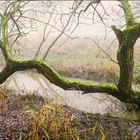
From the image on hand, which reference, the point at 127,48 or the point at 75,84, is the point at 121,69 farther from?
the point at 75,84

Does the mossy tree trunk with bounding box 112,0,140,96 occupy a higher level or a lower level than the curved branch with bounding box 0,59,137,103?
higher

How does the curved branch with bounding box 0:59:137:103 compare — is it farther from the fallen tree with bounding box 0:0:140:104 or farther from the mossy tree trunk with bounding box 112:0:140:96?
the mossy tree trunk with bounding box 112:0:140:96

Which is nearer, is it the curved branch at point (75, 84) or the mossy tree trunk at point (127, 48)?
the mossy tree trunk at point (127, 48)

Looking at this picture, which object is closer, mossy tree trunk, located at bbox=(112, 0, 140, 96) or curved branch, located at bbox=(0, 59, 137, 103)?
mossy tree trunk, located at bbox=(112, 0, 140, 96)

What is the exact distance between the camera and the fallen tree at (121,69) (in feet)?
23.7

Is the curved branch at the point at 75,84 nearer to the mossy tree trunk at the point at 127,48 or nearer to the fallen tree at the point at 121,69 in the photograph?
the fallen tree at the point at 121,69

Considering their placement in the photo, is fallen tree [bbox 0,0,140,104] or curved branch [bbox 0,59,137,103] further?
curved branch [bbox 0,59,137,103]

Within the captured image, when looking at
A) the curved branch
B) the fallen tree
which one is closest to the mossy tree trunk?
the fallen tree

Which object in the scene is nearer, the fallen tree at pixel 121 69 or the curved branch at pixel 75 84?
the fallen tree at pixel 121 69

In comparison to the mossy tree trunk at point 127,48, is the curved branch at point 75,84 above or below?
below

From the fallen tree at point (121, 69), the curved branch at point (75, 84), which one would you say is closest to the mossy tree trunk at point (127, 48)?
the fallen tree at point (121, 69)

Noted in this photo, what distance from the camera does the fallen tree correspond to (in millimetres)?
7219

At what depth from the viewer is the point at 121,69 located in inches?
295

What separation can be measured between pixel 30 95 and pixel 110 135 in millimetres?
4303
